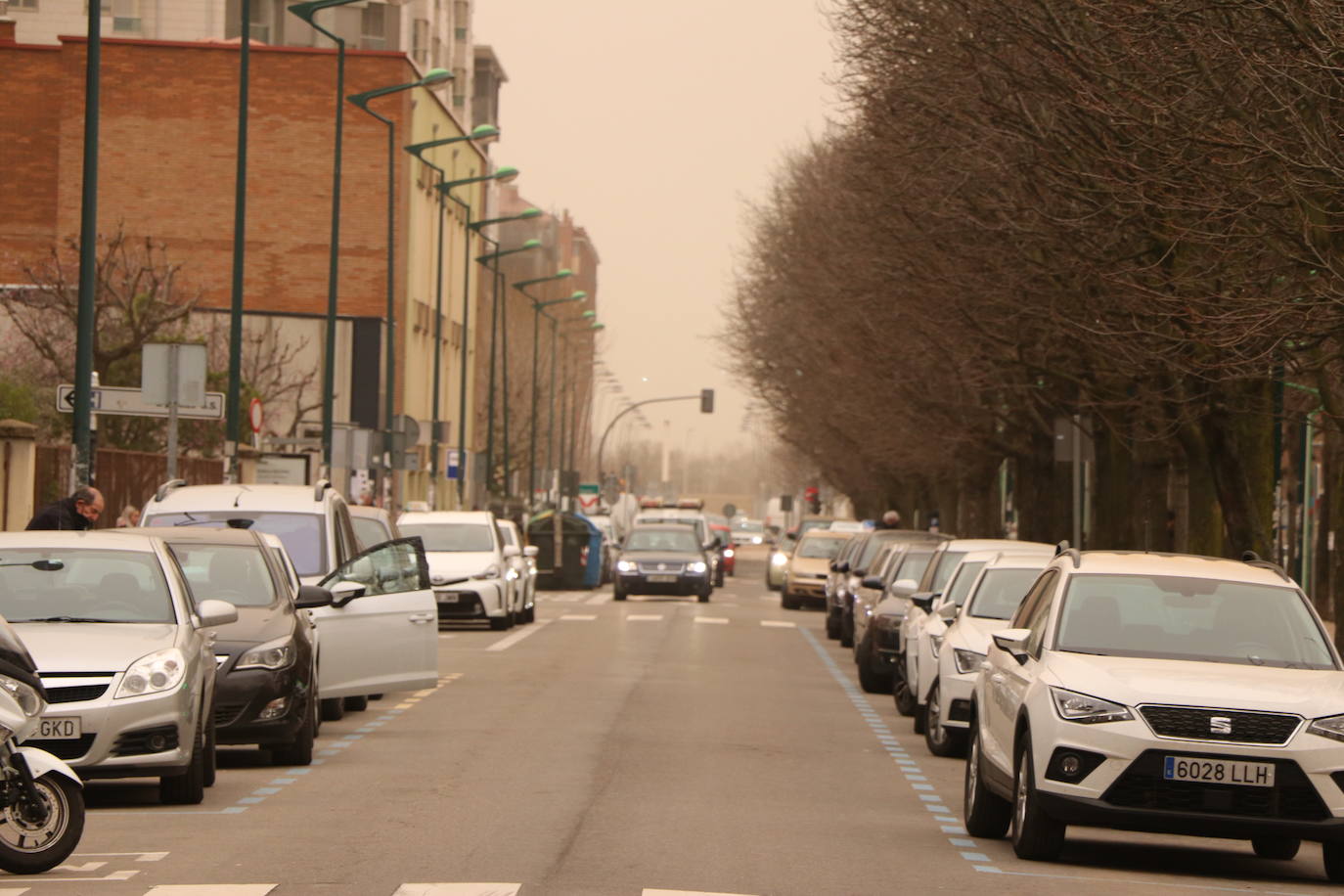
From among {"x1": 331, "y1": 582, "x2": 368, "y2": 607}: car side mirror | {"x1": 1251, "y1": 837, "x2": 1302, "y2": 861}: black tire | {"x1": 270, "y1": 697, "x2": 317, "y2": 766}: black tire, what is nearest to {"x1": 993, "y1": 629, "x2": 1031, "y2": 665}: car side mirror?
{"x1": 1251, "y1": 837, "x2": 1302, "y2": 861}: black tire

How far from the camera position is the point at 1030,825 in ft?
37.3

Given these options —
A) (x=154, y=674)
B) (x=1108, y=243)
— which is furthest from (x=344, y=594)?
(x=1108, y=243)

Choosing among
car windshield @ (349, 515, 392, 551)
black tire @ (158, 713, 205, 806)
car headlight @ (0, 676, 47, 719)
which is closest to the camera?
car headlight @ (0, 676, 47, 719)

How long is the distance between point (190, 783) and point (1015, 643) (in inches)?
182

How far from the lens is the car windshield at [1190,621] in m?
11.9

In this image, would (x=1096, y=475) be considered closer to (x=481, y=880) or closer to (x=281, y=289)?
(x=481, y=880)

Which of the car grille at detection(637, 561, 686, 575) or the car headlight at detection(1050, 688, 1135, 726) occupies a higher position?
the car headlight at detection(1050, 688, 1135, 726)

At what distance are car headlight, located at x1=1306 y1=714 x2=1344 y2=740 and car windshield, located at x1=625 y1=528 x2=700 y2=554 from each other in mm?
39883

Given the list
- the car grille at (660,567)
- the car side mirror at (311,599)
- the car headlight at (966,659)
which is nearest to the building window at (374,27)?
the car grille at (660,567)

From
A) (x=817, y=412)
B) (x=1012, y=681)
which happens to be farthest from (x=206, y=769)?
(x=817, y=412)

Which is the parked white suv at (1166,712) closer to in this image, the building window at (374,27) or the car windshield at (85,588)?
the car windshield at (85,588)

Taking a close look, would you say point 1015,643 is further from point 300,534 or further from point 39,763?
point 300,534

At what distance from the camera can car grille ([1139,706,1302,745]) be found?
10875mm

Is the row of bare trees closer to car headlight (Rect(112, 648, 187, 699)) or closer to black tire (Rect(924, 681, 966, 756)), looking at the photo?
black tire (Rect(924, 681, 966, 756))
